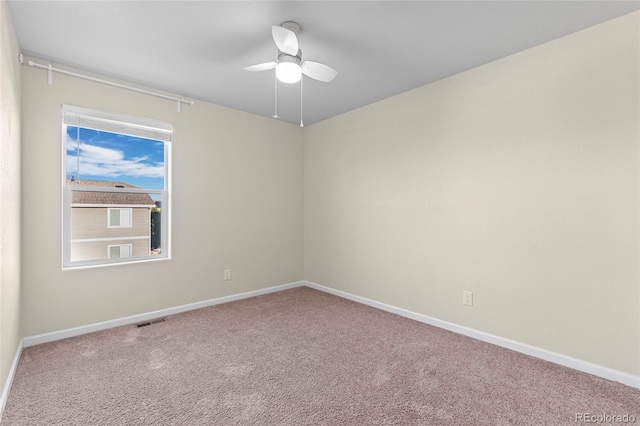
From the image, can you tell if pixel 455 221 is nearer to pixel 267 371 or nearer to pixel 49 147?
pixel 267 371

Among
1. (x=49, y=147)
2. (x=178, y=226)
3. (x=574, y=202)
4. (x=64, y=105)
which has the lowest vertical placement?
(x=178, y=226)

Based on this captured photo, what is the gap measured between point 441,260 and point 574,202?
119cm

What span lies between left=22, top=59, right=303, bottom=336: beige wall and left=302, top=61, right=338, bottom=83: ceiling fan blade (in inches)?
72.2

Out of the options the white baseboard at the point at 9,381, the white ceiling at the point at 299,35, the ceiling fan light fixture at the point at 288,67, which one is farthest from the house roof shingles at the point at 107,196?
the ceiling fan light fixture at the point at 288,67

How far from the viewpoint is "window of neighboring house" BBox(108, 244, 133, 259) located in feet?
10.2

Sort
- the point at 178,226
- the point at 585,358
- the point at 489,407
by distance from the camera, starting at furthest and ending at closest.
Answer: the point at 178,226 → the point at 585,358 → the point at 489,407

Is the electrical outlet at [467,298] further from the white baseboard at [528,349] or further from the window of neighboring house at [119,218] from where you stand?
the window of neighboring house at [119,218]

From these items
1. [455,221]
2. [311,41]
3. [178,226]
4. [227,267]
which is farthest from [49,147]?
[455,221]

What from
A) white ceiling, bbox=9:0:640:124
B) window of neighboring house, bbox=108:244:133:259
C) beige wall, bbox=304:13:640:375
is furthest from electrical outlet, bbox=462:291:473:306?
window of neighboring house, bbox=108:244:133:259

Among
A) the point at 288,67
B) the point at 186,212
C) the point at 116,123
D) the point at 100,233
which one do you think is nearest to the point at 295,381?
the point at 288,67

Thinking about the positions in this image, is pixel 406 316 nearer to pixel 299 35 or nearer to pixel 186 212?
pixel 186 212

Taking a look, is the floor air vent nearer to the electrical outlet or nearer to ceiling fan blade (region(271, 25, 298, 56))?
ceiling fan blade (region(271, 25, 298, 56))

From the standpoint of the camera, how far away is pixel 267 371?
225cm

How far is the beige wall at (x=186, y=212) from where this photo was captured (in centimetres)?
266
